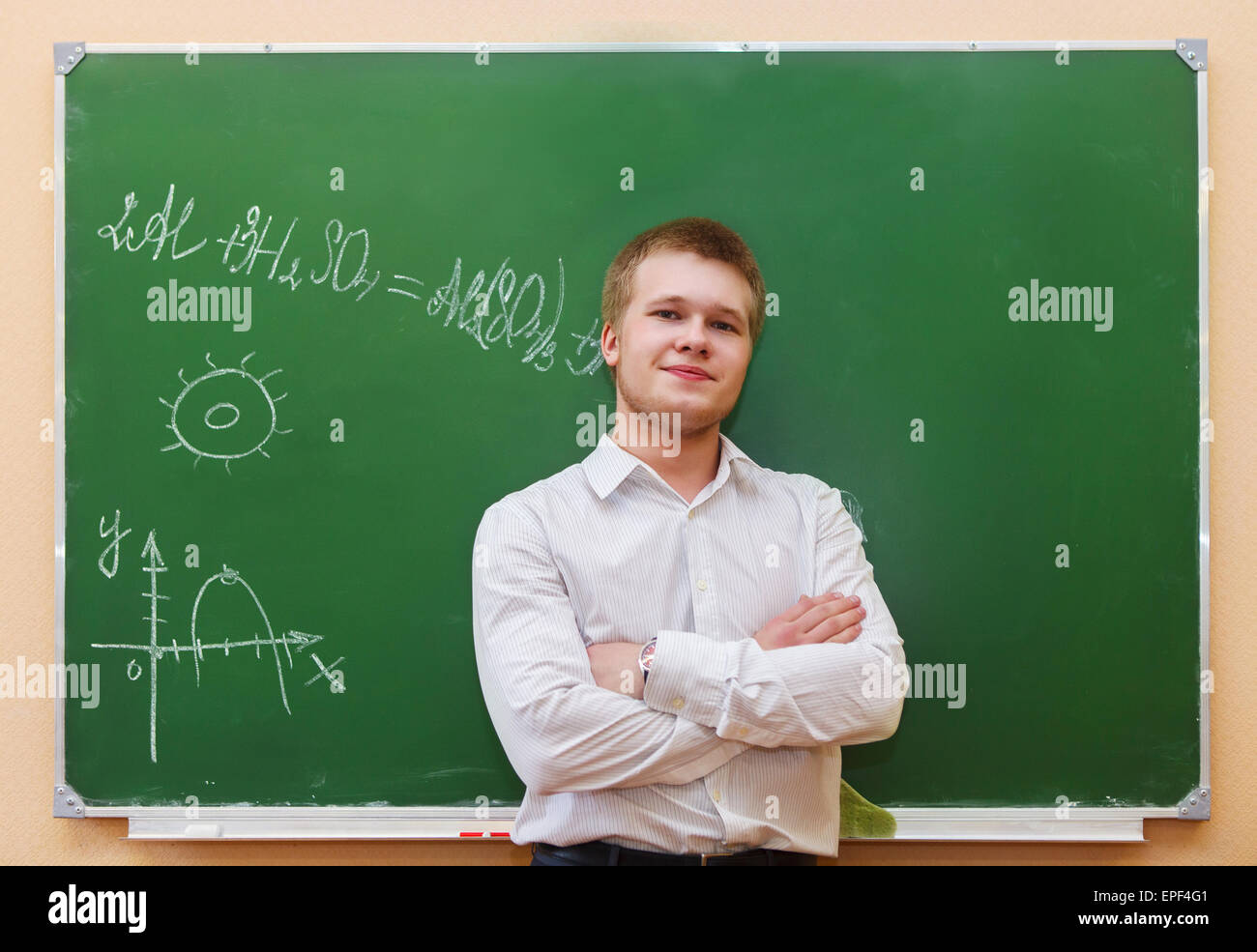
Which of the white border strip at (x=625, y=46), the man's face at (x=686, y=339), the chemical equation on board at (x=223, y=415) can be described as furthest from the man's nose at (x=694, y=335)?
the chemical equation on board at (x=223, y=415)

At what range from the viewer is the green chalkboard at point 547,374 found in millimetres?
2072

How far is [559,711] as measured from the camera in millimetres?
1612

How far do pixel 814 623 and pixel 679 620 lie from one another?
0.27m

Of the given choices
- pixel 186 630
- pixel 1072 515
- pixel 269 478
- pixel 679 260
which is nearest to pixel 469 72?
pixel 679 260

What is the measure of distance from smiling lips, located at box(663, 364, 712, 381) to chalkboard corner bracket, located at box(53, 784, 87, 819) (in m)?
1.68

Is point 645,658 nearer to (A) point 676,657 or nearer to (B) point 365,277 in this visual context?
(A) point 676,657

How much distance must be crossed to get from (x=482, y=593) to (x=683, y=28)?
1.41 m

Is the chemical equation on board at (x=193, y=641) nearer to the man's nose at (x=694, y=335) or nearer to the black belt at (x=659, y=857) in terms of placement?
the black belt at (x=659, y=857)

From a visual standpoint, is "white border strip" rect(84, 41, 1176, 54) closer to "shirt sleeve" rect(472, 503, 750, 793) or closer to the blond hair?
the blond hair

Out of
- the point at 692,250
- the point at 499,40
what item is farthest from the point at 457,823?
the point at 499,40
